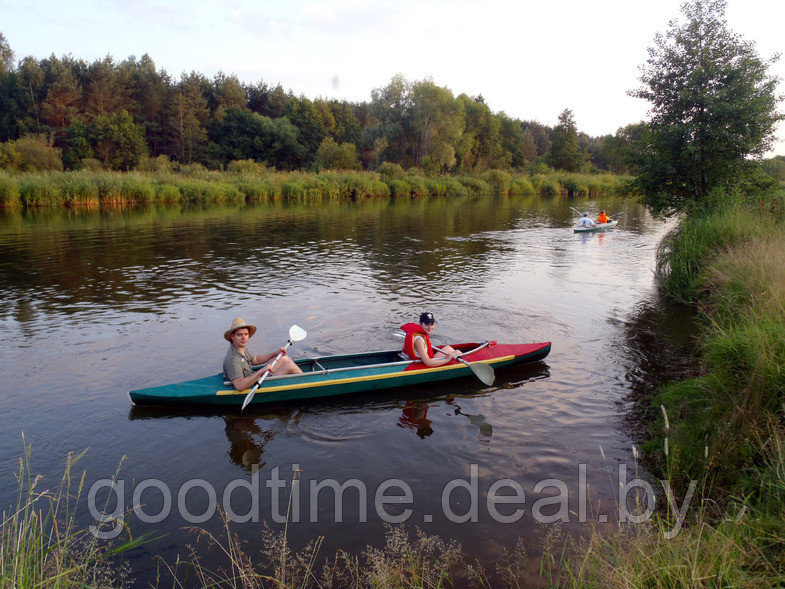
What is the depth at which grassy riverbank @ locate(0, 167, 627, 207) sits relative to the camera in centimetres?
2841

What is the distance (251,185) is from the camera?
1447 inches

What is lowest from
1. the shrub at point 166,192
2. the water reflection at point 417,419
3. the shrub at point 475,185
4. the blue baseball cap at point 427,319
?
the water reflection at point 417,419

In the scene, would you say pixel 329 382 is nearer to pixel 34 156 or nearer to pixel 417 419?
pixel 417 419

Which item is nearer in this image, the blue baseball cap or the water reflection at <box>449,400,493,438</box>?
the water reflection at <box>449,400,493,438</box>

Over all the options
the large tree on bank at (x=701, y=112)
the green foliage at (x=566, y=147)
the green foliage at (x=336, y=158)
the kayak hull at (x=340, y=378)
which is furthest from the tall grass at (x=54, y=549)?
the green foliage at (x=566, y=147)

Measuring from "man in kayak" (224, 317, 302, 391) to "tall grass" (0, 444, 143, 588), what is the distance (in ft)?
6.05

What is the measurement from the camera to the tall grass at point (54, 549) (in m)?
2.59

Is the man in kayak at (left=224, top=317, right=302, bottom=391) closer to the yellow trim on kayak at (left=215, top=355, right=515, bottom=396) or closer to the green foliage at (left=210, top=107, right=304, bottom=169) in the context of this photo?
the yellow trim on kayak at (left=215, top=355, right=515, bottom=396)

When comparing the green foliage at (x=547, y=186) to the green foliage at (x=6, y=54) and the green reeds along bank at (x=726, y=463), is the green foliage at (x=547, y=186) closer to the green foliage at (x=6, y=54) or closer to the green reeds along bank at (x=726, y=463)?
the green reeds along bank at (x=726, y=463)

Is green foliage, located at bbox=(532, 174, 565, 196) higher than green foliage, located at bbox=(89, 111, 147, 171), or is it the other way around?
green foliage, located at bbox=(89, 111, 147, 171)

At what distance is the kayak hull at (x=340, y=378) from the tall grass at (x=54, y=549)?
4.56 feet

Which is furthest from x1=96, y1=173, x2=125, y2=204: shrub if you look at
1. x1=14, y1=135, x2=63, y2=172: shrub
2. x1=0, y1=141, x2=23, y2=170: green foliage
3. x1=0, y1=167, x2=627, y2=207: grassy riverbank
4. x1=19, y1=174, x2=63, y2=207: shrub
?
x1=0, y1=141, x2=23, y2=170: green foliage

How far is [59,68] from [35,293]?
179ft

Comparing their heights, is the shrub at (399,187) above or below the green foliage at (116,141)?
below
